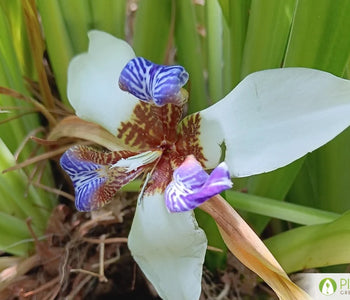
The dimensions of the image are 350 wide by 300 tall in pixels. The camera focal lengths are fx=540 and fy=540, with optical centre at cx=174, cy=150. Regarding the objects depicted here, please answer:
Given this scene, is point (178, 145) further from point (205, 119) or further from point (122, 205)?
point (122, 205)

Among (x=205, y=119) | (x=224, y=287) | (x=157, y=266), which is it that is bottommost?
(x=224, y=287)

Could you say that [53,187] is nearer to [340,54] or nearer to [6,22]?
[6,22]

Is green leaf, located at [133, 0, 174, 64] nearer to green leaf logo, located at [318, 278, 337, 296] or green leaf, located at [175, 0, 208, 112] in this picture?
green leaf, located at [175, 0, 208, 112]

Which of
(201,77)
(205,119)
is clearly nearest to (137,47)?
(201,77)

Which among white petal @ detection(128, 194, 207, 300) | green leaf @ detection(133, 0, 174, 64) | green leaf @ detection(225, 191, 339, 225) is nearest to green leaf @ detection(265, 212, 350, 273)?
green leaf @ detection(225, 191, 339, 225)

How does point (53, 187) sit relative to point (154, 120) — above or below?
below

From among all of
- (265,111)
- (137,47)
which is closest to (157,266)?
(265,111)

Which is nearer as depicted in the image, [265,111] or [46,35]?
[265,111]
